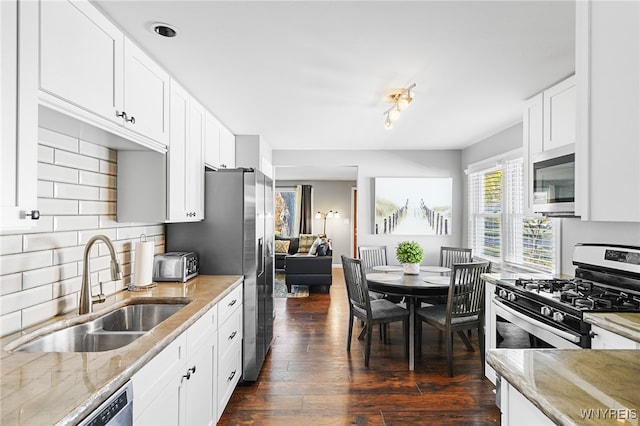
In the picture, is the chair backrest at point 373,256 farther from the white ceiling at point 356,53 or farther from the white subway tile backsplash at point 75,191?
the white subway tile backsplash at point 75,191

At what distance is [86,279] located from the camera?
6.13 feet

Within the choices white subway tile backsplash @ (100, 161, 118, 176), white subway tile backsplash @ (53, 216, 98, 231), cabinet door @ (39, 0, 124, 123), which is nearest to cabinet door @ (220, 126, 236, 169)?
white subway tile backsplash @ (100, 161, 118, 176)

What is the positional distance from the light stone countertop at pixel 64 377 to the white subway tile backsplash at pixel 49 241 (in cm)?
36

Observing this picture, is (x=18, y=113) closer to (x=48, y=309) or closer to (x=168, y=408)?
(x=48, y=309)

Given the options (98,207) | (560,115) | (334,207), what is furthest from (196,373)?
(334,207)

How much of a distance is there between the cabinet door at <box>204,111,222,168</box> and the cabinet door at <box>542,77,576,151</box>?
285 cm

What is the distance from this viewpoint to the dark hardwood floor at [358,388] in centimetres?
255

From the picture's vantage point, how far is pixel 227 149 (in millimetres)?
4309

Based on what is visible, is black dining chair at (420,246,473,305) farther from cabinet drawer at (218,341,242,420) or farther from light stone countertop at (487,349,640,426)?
light stone countertop at (487,349,640,426)

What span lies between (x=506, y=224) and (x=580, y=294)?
91.1 inches

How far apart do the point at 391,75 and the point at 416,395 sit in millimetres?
2398

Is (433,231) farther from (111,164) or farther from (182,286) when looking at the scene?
(111,164)

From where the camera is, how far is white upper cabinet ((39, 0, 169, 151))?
1.39 metres

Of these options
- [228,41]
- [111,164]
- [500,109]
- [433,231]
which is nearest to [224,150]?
[111,164]
